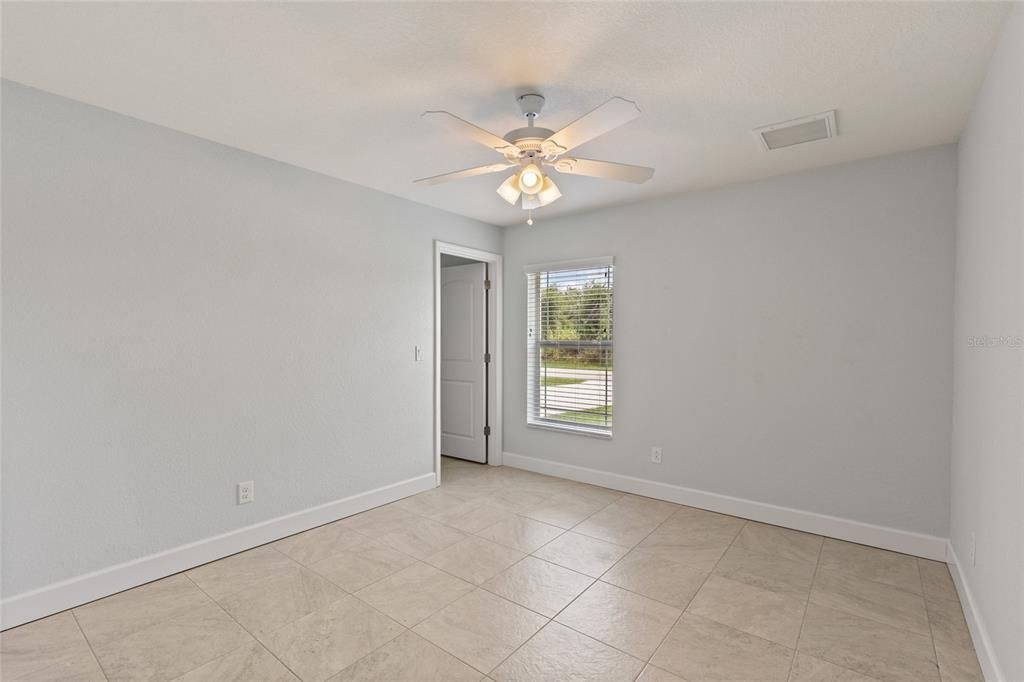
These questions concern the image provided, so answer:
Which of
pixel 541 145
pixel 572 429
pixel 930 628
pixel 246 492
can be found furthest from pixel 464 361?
pixel 930 628

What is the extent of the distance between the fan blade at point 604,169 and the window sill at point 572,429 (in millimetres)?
2486

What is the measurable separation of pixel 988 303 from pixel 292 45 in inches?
119

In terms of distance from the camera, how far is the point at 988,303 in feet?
6.70

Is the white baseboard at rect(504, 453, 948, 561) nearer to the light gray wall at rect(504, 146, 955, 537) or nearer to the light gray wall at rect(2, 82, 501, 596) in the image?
the light gray wall at rect(504, 146, 955, 537)

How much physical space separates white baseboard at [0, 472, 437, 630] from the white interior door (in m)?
1.48

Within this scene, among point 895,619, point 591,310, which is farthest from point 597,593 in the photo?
point 591,310

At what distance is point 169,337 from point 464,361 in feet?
9.38

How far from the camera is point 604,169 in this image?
2.46 meters

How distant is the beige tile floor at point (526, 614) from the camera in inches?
77.4

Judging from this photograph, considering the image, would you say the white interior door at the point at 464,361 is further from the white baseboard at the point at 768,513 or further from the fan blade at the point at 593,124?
the fan blade at the point at 593,124

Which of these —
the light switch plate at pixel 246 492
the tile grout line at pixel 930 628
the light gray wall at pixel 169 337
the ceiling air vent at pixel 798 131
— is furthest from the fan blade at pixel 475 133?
the tile grout line at pixel 930 628

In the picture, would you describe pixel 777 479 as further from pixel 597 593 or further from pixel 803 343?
pixel 597 593

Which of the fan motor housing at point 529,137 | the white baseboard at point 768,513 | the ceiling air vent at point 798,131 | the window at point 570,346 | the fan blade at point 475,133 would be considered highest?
the ceiling air vent at point 798,131

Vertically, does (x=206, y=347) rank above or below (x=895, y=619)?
above
